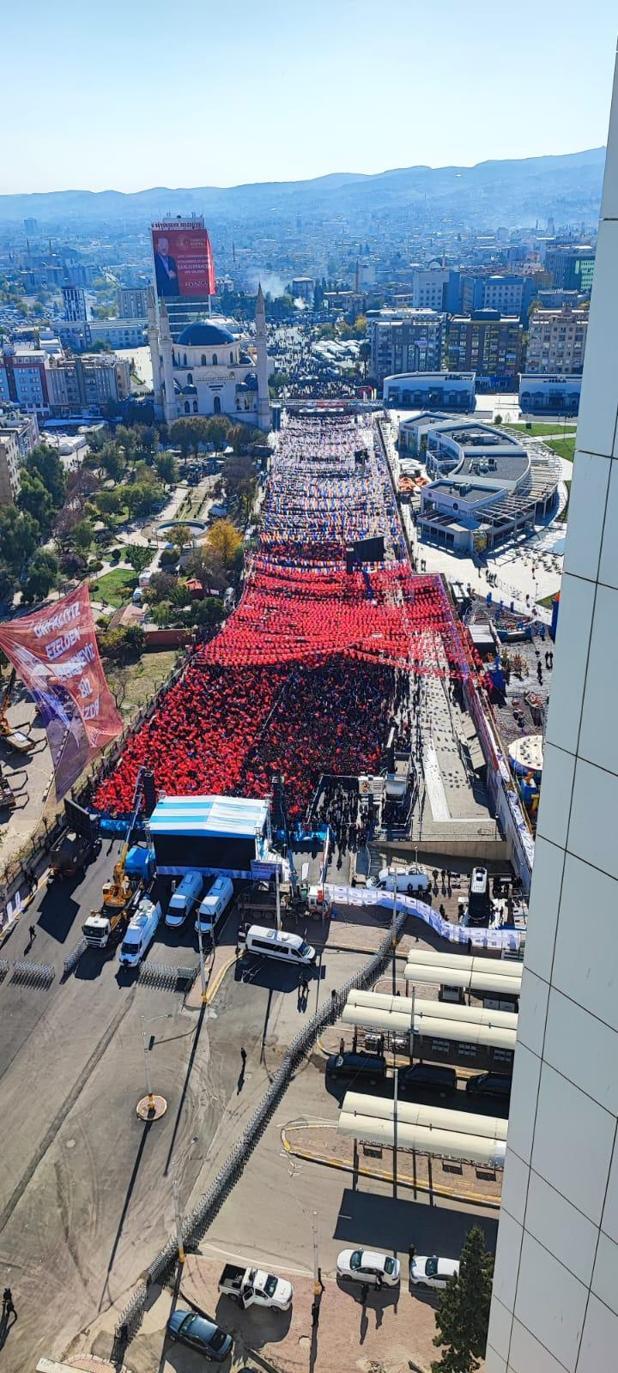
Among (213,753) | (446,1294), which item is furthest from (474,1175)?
(213,753)

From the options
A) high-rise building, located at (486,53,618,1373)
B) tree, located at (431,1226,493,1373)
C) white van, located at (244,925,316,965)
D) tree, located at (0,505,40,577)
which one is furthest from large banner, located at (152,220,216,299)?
high-rise building, located at (486,53,618,1373)

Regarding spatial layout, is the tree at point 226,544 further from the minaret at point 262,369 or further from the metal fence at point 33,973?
the minaret at point 262,369

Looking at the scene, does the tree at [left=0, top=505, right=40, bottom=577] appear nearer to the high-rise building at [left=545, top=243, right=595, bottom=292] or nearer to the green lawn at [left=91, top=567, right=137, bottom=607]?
the green lawn at [left=91, top=567, right=137, bottom=607]

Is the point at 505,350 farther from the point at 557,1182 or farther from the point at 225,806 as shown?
the point at 557,1182

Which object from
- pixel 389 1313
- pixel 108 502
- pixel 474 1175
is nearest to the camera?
pixel 389 1313

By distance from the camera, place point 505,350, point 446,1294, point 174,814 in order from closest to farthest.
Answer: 1. point 446,1294
2. point 174,814
3. point 505,350

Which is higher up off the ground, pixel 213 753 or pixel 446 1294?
pixel 446 1294
